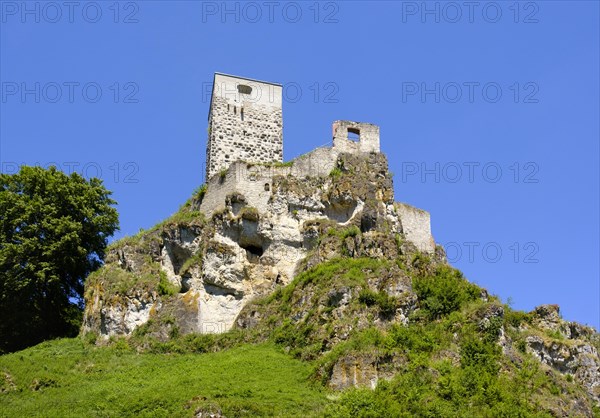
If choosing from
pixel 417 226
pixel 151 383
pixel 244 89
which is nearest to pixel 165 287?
pixel 151 383

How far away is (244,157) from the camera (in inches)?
2048

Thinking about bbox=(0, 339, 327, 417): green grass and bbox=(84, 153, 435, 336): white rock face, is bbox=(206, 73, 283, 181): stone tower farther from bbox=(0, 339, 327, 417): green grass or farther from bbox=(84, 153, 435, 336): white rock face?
bbox=(0, 339, 327, 417): green grass

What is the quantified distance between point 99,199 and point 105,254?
540cm

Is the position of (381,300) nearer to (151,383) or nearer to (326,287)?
(326,287)

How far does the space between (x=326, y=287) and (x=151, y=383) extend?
8.49 meters

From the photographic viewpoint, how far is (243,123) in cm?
5272

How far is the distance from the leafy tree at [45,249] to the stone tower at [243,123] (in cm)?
667

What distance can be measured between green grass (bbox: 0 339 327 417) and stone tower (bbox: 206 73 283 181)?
40.7 ft

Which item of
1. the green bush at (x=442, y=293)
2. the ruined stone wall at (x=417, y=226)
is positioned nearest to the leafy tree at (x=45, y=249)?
the ruined stone wall at (x=417, y=226)

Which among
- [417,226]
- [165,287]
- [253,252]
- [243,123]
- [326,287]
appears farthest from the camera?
[243,123]

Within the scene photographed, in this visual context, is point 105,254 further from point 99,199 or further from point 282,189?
point 282,189

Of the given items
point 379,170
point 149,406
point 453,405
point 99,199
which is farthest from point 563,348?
point 99,199

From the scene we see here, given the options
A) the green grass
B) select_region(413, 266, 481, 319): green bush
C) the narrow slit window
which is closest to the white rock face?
the green grass

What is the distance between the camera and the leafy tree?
49.7m
